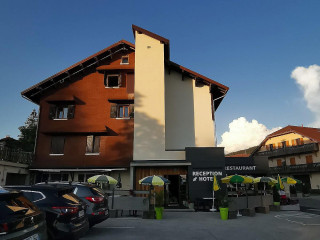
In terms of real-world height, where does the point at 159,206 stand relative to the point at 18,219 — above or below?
below

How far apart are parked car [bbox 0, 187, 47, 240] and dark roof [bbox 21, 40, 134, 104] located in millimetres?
19435

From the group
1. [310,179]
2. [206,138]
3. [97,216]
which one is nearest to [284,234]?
[97,216]

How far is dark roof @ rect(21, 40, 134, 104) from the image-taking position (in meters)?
21.7

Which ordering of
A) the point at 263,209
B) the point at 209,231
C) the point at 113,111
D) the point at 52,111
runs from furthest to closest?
the point at 52,111 < the point at 113,111 < the point at 263,209 < the point at 209,231

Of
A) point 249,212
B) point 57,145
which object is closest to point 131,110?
point 57,145

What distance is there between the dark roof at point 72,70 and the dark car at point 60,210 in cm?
1722

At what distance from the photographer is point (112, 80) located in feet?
74.2

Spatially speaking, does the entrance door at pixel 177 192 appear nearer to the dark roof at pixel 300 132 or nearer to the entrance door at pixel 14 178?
the entrance door at pixel 14 178

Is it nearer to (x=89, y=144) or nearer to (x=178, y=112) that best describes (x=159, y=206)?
(x=89, y=144)

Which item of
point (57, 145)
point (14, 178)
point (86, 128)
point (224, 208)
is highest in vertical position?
point (86, 128)

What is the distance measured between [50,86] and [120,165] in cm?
1013

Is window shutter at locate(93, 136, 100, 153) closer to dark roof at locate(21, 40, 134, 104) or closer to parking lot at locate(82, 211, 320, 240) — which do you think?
dark roof at locate(21, 40, 134, 104)

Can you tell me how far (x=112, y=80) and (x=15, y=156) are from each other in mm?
10420

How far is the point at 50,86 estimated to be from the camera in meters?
22.2
